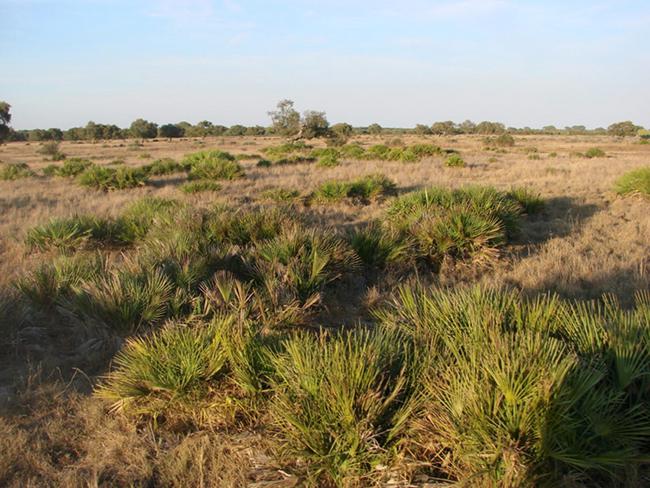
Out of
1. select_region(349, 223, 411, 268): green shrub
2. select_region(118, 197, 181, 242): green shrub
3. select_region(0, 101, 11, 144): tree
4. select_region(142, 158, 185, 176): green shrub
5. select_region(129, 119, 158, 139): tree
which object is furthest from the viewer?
select_region(129, 119, 158, 139): tree

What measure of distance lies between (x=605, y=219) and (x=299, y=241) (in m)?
7.57

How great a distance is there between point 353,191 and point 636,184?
24.0 ft

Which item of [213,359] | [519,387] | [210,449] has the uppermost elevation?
[519,387]

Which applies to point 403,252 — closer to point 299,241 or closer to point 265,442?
point 299,241

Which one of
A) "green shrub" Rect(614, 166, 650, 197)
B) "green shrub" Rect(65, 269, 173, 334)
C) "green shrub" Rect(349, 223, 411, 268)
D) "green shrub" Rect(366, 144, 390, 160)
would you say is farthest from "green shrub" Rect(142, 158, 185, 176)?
"green shrub" Rect(614, 166, 650, 197)

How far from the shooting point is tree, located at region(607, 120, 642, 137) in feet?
299

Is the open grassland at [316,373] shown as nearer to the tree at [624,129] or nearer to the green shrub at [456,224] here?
the green shrub at [456,224]

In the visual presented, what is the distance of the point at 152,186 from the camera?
16984mm

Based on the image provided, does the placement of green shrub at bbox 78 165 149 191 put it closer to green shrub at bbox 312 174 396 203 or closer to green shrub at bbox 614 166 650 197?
green shrub at bbox 312 174 396 203

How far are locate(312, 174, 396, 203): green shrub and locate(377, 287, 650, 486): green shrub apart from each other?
33.4 ft

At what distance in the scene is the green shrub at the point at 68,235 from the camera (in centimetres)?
809

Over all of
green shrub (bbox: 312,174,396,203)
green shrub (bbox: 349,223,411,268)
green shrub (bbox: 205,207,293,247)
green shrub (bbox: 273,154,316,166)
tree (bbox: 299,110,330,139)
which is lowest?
green shrub (bbox: 349,223,411,268)

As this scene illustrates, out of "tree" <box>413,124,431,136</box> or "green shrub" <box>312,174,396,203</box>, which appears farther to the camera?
"tree" <box>413,124,431,136</box>

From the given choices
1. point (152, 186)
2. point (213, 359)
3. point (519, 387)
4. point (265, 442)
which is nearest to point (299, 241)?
point (213, 359)
